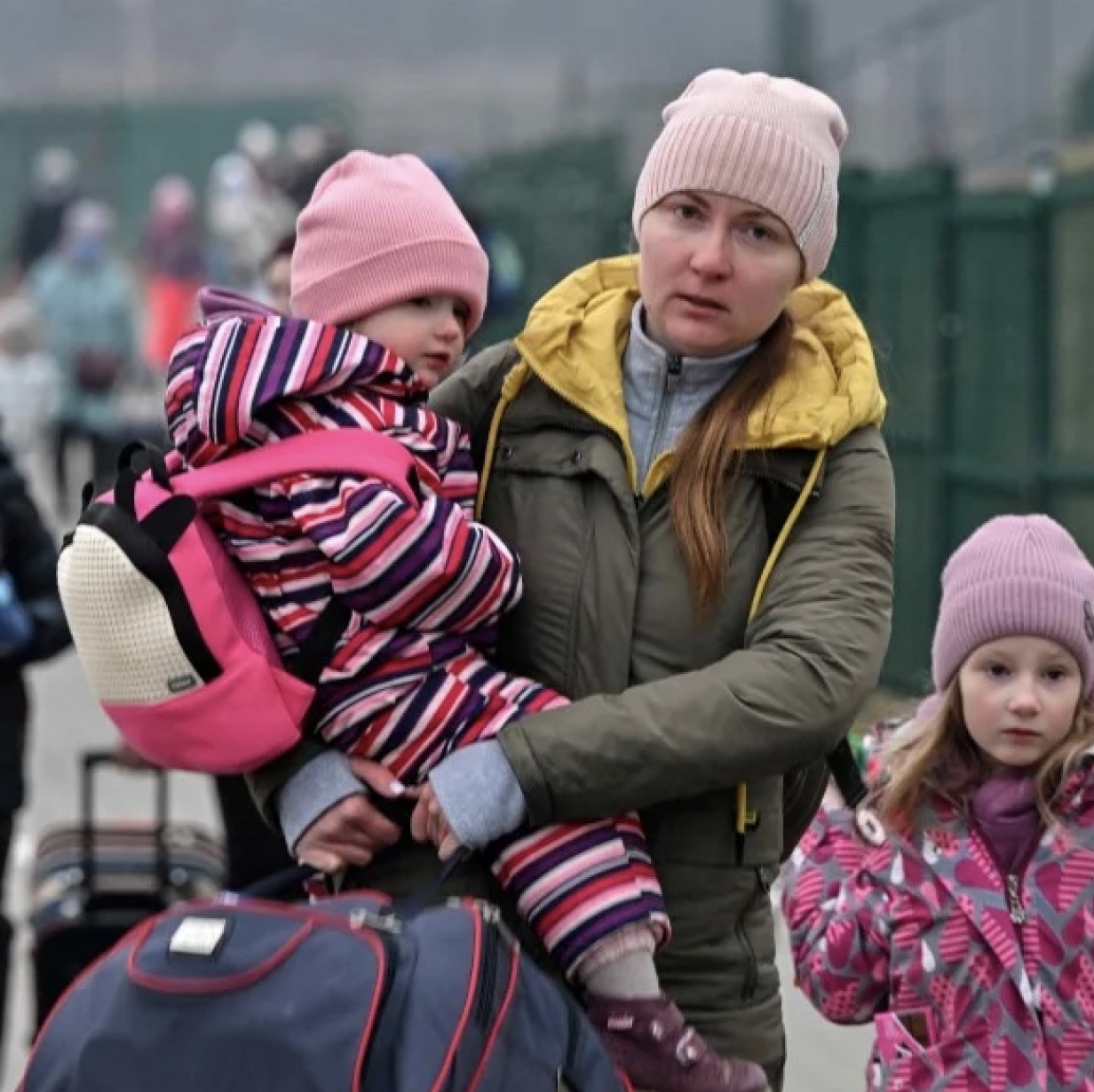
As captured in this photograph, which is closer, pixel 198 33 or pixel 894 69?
pixel 894 69

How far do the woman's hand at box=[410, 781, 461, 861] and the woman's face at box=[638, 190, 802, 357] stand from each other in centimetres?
65

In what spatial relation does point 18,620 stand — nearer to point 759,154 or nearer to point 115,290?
point 759,154

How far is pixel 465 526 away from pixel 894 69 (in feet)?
51.4

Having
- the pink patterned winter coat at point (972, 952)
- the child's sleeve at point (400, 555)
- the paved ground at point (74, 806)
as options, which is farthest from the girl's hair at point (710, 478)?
the paved ground at point (74, 806)

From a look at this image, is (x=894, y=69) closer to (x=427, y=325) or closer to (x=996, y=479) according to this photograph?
(x=996, y=479)

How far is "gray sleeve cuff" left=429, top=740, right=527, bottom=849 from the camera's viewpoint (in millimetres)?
3283

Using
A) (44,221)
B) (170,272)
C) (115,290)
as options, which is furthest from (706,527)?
(44,221)

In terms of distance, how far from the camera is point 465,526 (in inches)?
133

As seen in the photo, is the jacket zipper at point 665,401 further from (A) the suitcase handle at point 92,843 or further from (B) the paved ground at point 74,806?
(A) the suitcase handle at point 92,843

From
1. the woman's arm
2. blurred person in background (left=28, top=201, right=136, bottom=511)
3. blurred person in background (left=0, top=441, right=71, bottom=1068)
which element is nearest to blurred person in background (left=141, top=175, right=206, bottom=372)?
blurred person in background (left=28, top=201, right=136, bottom=511)

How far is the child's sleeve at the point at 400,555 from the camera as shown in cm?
332

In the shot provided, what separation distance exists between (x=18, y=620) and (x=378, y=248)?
107 inches

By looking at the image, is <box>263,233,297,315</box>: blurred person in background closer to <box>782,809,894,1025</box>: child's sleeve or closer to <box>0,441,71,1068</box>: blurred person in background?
<box>0,441,71,1068</box>: blurred person in background

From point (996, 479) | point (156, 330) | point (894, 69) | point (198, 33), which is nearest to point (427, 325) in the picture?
point (996, 479)
